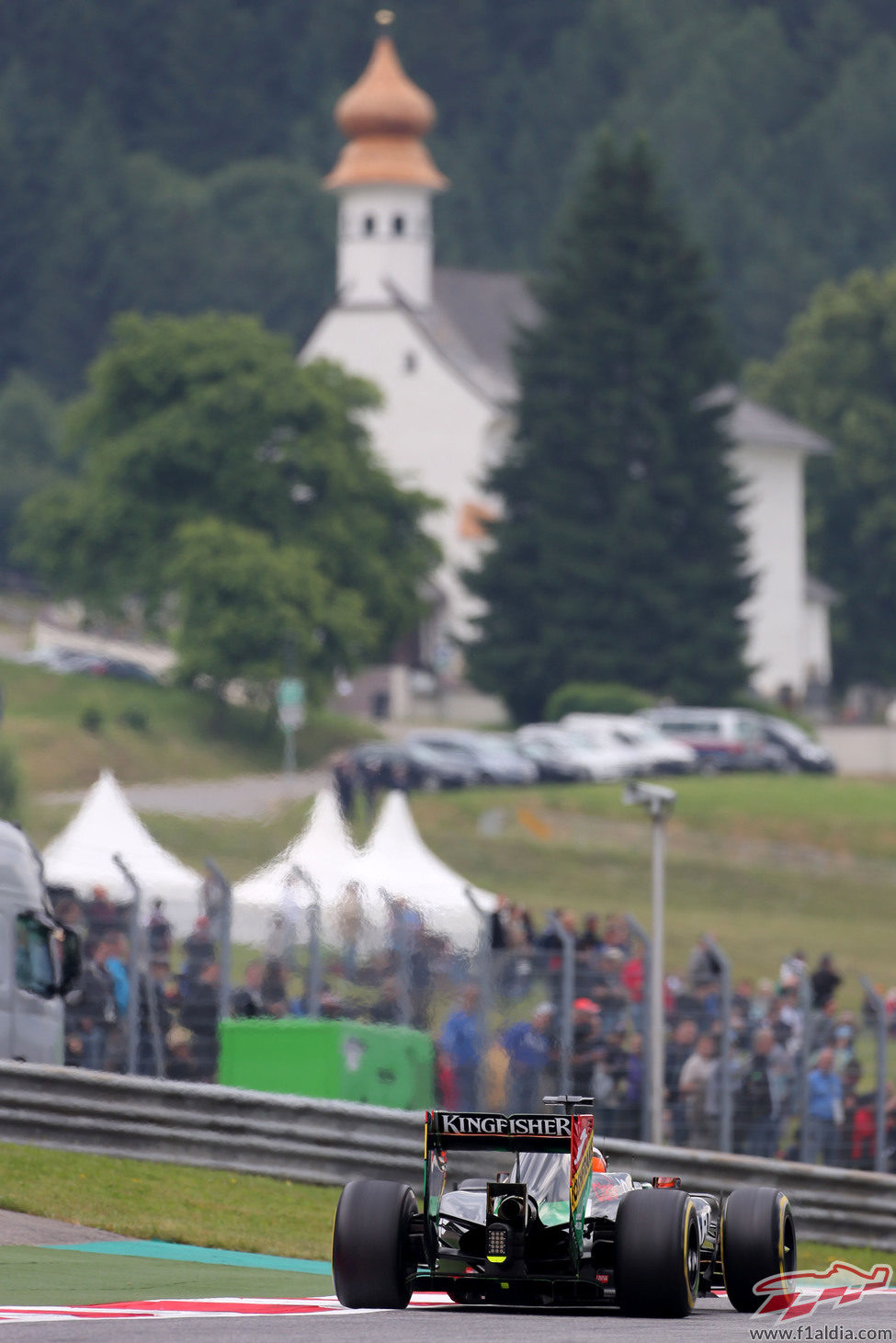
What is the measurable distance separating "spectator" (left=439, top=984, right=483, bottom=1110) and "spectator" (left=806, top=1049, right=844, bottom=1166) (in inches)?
95.4

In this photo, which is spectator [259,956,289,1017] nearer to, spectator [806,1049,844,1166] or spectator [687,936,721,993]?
spectator [687,936,721,993]

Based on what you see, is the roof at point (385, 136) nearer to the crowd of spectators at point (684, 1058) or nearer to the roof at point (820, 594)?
the roof at point (820, 594)

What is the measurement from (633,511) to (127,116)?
9575cm

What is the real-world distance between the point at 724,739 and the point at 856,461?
35717 mm

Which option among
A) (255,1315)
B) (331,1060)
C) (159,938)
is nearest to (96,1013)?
(159,938)

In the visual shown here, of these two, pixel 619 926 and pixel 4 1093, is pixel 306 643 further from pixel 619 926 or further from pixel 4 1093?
pixel 4 1093

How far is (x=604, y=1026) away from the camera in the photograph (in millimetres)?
19000

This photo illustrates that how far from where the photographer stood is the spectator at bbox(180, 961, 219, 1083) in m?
18.7

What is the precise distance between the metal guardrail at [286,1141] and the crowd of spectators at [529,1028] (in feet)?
7.29

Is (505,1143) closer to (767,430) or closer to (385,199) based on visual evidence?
(767,430)

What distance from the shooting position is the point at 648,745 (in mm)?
63031

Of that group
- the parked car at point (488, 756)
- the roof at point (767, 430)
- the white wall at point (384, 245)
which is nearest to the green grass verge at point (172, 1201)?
the parked car at point (488, 756)

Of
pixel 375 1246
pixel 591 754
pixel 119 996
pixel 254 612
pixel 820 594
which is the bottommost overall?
pixel 375 1246

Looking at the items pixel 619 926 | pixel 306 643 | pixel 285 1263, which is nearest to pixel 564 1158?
pixel 285 1263
